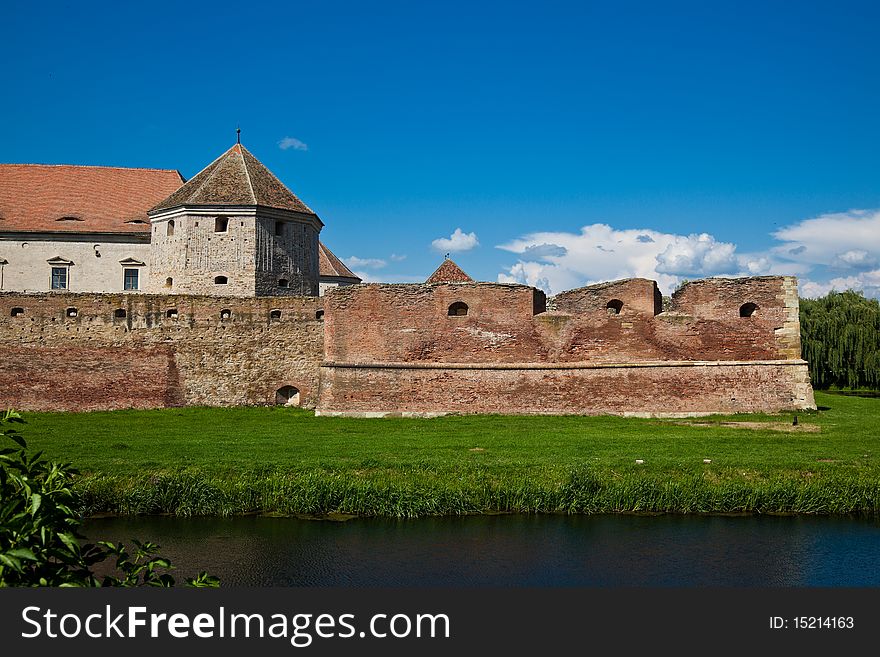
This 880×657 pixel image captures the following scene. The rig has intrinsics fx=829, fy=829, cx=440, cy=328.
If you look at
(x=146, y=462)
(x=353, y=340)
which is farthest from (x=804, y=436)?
(x=146, y=462)

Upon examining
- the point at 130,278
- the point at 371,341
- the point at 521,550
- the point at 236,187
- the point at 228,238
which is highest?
the point at 236,187

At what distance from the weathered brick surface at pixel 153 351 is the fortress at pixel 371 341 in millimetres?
34

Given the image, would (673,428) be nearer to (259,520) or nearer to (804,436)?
(804,436)

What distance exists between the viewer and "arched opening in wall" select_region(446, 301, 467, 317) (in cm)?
1912

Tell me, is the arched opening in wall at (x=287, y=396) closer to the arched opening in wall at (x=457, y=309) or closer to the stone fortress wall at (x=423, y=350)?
the stone fortress wall at (x=423, y=350)

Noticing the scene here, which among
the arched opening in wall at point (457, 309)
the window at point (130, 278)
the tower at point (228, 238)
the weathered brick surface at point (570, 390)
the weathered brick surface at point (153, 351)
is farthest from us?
the window at point (130, 278)

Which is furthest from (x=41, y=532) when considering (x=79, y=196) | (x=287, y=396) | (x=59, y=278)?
(x=79, y=196)

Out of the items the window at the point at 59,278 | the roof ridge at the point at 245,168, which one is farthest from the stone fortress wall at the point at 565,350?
the window at the point at 59,278

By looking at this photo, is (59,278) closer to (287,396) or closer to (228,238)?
(228,238)

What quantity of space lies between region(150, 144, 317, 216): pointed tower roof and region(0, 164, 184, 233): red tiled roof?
11.8 ft

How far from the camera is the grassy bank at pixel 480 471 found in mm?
11758

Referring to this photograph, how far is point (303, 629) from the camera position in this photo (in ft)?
16.1

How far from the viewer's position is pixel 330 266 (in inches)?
1261

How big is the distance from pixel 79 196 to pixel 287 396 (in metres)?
12.1
